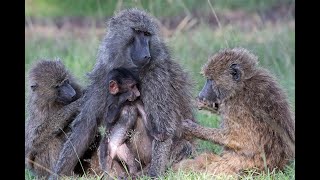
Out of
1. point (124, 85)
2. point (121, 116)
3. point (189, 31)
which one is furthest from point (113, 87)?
point (189, 31)

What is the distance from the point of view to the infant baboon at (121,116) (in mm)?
5613

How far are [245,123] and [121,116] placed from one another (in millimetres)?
921

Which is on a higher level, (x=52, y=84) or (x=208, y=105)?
(x=52, y=84)

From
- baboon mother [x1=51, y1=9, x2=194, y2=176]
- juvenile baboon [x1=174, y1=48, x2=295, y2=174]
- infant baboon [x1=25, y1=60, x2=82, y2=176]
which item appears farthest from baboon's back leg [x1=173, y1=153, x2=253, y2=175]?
infant baboon [x1=25, y1=60, x2=82, y2=176]

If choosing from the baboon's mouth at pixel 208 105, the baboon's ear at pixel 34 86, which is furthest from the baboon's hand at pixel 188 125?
the baboon's ear at pixel 34 86

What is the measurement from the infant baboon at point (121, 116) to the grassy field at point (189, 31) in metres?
1.81

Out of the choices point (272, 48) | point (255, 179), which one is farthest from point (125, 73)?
point (272, 48)

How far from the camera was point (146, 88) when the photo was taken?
5621 millimetres

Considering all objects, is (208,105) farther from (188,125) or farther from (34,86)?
(34,86)

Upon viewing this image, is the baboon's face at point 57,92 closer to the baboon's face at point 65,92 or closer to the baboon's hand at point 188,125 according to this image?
the baboon's face at point 65,92

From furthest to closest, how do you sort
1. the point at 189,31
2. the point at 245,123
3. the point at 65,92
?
the point at 189,31
the point at 65,92
the point at 245,123

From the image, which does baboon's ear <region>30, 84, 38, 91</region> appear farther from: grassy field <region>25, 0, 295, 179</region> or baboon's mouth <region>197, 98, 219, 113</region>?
grassy field <region>25, 0, 295, 179</region>
